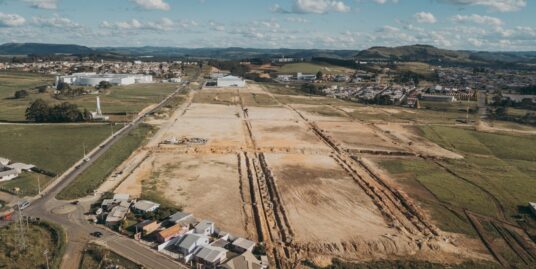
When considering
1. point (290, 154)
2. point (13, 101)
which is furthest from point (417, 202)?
point (13, 101)

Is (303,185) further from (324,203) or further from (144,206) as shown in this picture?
(144,206)

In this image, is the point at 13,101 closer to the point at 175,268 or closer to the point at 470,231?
the point at 175,268

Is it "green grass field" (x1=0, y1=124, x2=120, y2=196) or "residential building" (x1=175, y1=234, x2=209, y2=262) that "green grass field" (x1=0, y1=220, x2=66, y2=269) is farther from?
"green grass field" (x1=0, y1=124, x2=120, y2=196)

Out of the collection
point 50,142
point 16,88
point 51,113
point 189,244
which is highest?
point 16,88

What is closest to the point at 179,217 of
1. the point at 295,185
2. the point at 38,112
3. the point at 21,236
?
the point at 21,236

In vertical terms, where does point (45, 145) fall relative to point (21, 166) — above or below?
above

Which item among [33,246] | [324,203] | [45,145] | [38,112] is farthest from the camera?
[38,112]
